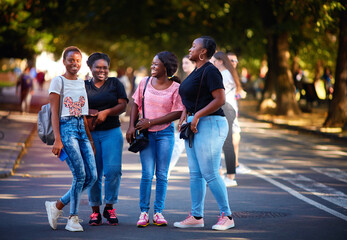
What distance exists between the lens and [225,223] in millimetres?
7059

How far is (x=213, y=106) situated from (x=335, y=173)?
5.58m

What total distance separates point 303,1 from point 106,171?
44.0 ft

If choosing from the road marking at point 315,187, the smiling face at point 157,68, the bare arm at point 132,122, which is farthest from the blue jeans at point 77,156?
the road marking at point 315,187

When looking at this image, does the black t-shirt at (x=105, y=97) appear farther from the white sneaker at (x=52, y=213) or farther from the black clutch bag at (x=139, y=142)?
the white sneaker at (x=52, y=213)

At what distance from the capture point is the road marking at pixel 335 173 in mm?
11159

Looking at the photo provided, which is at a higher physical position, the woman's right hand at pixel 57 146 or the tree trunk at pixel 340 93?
the tree trunk at pixel 340 93

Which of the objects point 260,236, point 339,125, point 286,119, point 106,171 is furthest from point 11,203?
point 286,119

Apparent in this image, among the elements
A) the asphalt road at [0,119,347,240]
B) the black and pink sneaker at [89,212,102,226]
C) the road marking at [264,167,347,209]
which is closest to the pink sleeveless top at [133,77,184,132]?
the black and pink sneaker at [89,212,102,226]

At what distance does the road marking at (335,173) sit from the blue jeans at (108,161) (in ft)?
15.9

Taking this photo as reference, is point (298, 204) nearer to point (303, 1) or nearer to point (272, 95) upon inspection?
point (303, 1)

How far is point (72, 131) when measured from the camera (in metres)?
6.88

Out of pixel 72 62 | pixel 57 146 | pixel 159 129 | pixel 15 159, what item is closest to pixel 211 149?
pixel 159 129

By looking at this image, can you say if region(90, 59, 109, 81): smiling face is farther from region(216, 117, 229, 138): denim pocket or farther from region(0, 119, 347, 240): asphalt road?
region(0, 119, 347, 240): asphalt road

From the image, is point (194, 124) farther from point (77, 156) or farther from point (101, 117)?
point (77, 156)
